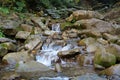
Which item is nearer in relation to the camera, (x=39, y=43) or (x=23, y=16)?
(x=39, y=43)

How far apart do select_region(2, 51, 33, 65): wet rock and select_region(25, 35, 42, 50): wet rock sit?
2.49 ft

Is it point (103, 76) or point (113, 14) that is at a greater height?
point (113, 14)

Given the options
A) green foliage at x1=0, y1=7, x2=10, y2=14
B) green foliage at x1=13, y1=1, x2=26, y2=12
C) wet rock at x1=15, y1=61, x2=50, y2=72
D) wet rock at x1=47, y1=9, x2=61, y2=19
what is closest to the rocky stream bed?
wet rock at x1=15, y1=61, x2=50, y2=72

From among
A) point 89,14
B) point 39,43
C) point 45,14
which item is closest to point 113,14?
point 89,14

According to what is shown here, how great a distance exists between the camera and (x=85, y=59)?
9.58m

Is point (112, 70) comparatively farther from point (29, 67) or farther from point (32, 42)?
point (32, 42)

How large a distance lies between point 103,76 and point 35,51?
11.6ft

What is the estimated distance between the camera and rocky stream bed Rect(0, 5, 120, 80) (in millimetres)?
8359

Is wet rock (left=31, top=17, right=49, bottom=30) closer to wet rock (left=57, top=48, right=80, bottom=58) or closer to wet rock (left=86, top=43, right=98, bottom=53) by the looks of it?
wet rock (left=86, top=43, right=98, bottom=53)

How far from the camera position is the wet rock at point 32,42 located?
10800 mm

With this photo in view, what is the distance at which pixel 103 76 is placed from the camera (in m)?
7.96

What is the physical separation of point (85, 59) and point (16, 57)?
7.82 ft

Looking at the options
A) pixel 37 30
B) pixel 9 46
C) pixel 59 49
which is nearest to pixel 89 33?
pixel 59 49

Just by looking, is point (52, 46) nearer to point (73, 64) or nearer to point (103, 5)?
Answer: point (73, 64)
